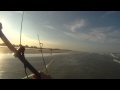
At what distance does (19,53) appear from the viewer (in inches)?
94.6
